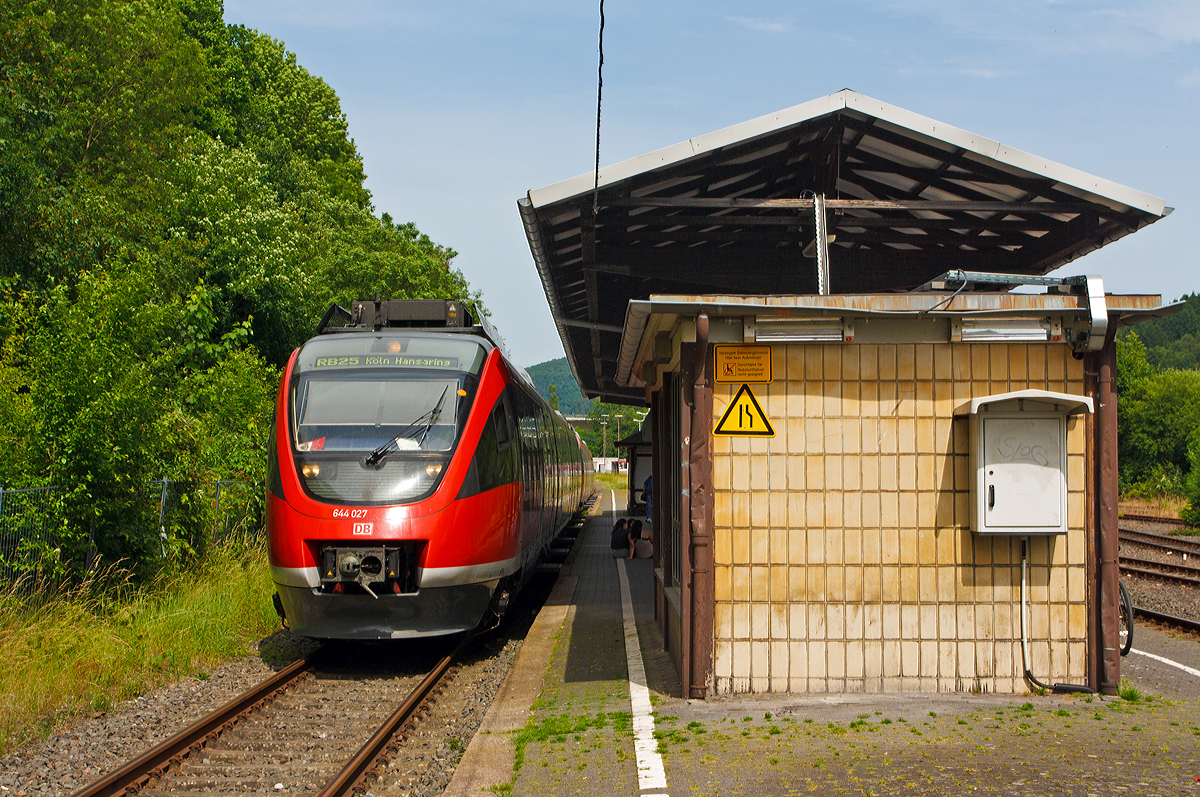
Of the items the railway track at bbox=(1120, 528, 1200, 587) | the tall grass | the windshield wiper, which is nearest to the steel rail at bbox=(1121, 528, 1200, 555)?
the railway track at bbox=(1120, 528, 1200, 587)

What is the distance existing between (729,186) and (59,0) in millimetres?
20838

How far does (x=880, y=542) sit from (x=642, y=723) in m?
2.08

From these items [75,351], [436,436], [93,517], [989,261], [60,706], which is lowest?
[60,706]

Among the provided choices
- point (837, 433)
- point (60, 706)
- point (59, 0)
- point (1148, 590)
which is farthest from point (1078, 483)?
point (59, 0)

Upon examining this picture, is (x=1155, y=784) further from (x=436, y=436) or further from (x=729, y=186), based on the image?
(x=729, y=186)

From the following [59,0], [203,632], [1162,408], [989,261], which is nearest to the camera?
[203,632]

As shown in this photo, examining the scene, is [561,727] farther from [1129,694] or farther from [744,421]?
[1129,694]

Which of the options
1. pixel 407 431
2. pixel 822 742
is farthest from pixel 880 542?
pixel 407 431

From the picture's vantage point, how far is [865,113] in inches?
373

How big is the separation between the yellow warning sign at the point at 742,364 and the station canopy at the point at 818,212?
2.80 metres

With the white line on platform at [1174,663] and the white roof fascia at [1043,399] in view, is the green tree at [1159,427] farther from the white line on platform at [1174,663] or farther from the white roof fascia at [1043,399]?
the white roof fascia at [1043,399]

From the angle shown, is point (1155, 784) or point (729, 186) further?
point (729, 186)

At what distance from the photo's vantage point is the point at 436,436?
27.6 ft

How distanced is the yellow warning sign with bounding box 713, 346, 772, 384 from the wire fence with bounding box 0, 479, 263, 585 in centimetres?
648
